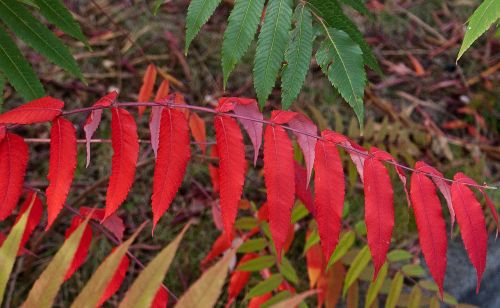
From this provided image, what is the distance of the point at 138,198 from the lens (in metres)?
2.24

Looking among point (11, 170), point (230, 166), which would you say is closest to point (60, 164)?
point (11, 170)

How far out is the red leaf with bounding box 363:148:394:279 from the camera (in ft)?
3.42

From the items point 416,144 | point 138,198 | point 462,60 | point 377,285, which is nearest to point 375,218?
point 377,285

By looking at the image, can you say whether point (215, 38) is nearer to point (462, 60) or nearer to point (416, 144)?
point (416, 144)

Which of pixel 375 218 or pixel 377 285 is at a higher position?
pixel 375 218

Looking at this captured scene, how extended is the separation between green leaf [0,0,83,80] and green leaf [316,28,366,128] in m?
0.57

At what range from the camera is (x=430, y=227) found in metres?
1.07

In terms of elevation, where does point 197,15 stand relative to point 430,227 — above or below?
above

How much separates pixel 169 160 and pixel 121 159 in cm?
9

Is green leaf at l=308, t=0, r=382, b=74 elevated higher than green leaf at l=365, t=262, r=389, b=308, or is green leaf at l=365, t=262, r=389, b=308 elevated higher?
green leaf at l=308, t=0, r=382, b=74

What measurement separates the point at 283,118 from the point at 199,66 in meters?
1.69

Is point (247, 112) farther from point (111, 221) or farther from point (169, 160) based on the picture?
point (111, 221)

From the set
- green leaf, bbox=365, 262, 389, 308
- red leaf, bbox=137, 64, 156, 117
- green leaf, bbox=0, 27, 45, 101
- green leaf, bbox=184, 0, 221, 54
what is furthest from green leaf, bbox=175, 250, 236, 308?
red leaf, bbox=137, 64, 156, 117

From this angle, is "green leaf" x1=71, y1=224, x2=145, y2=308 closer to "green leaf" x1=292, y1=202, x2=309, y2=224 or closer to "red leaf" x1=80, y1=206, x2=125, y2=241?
"red leaf" x1=80, y1=206, x2=125, y2=241
